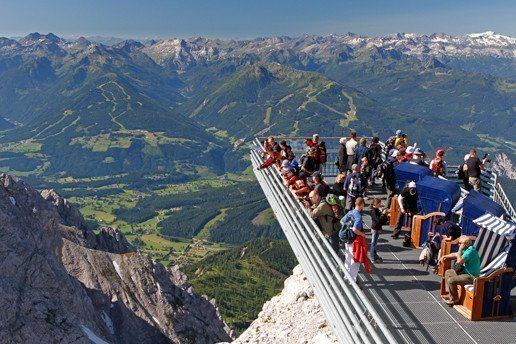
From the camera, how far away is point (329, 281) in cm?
1384

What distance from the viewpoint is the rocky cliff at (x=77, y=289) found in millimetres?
32656

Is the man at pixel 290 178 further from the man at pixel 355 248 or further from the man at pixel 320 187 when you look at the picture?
the man at pixel 355 248

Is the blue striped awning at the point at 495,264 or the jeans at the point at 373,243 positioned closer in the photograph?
the blue striped awning at the point at 495,264

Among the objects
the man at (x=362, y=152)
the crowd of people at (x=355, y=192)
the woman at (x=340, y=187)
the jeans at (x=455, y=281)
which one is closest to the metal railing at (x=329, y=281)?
the crowd of people at (x=355, y=192)

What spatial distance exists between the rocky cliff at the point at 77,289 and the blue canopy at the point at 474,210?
25.3m

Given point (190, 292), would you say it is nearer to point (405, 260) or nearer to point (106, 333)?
point (106, 333)

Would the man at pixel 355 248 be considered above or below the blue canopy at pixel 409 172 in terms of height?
below

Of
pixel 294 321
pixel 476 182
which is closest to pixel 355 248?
pixel 294 321

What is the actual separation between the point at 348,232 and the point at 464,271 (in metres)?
3.51

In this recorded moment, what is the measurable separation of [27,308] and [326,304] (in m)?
25.0

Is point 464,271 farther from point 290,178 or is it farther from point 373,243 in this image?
point 290,178

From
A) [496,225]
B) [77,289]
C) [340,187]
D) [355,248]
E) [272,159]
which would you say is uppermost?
[272,159]

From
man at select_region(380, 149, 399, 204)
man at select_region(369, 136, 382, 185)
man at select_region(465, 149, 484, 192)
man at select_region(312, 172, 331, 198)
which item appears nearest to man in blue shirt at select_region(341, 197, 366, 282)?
man at select_region(312, 172, 331, 198)

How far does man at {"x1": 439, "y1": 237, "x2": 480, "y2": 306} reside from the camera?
46.9 feet
